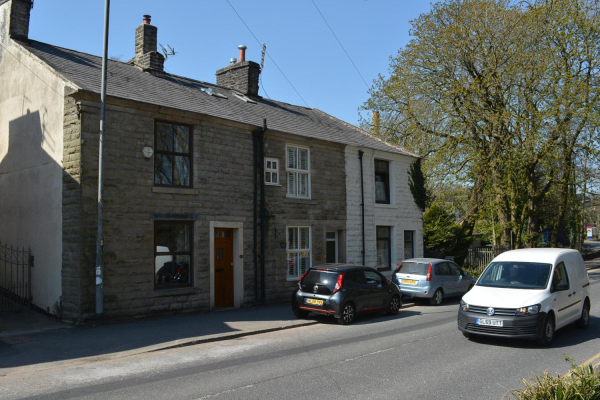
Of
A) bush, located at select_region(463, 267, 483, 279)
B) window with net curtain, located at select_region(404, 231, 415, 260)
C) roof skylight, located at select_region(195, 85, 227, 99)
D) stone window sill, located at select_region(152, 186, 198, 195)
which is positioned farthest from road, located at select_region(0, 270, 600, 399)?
bush, located at select_region(463, 267, 483, 279)

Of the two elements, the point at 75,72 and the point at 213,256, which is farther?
the point at 213,256

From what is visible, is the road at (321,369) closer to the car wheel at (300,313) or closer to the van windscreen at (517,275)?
the van windscreen at (517,275)

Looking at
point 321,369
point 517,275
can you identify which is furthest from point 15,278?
point 517,275

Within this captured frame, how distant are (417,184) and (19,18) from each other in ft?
54.1

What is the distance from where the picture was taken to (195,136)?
14.5m

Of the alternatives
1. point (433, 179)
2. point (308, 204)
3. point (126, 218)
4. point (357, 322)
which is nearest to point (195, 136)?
point (126, 218)

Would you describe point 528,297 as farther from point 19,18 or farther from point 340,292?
point 19,18

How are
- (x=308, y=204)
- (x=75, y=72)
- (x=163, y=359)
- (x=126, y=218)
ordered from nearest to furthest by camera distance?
1. (x=163, y=359)
2. (x=126, y=218)
3. (x=75, y=72)
4. (x=308, y=204)

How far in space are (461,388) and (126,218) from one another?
898 cm

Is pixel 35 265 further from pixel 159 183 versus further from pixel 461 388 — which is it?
pixel 461 388

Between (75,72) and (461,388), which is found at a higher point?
(75,72)

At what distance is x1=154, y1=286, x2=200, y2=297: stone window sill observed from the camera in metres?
13.2

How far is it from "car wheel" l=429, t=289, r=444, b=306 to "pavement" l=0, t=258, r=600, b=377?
5.04 m

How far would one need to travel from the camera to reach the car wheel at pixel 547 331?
31.3 feet
